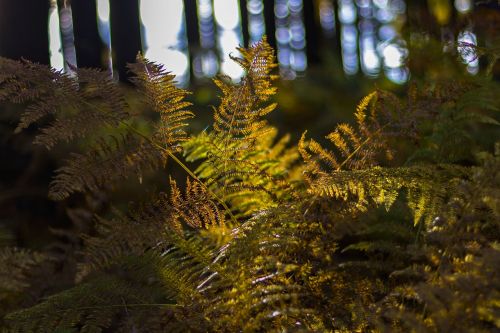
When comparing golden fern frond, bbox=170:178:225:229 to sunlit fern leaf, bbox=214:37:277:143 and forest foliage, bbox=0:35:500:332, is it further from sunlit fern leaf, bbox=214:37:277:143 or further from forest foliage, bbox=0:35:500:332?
sunlit fern leaf, bbox=214:37:277:143

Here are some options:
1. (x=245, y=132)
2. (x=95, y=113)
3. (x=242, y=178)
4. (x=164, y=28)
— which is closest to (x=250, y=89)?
(x=245, y=132)

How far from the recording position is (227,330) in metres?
1.11

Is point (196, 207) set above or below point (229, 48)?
below

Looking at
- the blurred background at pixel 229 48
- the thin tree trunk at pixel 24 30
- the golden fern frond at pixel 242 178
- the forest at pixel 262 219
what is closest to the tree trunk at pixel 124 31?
the blurred background at pixel 229 48

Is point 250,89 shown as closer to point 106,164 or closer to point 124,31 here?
point 106,164

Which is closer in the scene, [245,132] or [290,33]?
[245,132]

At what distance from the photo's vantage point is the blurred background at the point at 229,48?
2.41 m

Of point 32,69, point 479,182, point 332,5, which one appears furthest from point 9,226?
point 332,5

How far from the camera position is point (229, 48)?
179 inches

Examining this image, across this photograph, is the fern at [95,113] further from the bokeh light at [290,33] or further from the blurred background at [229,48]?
the bokeh light at [290,33]

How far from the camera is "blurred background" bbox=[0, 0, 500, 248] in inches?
94.8

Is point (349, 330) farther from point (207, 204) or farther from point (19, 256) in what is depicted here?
point (19, 256)

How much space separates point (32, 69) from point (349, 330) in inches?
31.0

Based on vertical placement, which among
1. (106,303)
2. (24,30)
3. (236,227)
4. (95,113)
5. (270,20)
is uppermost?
(270,20)
